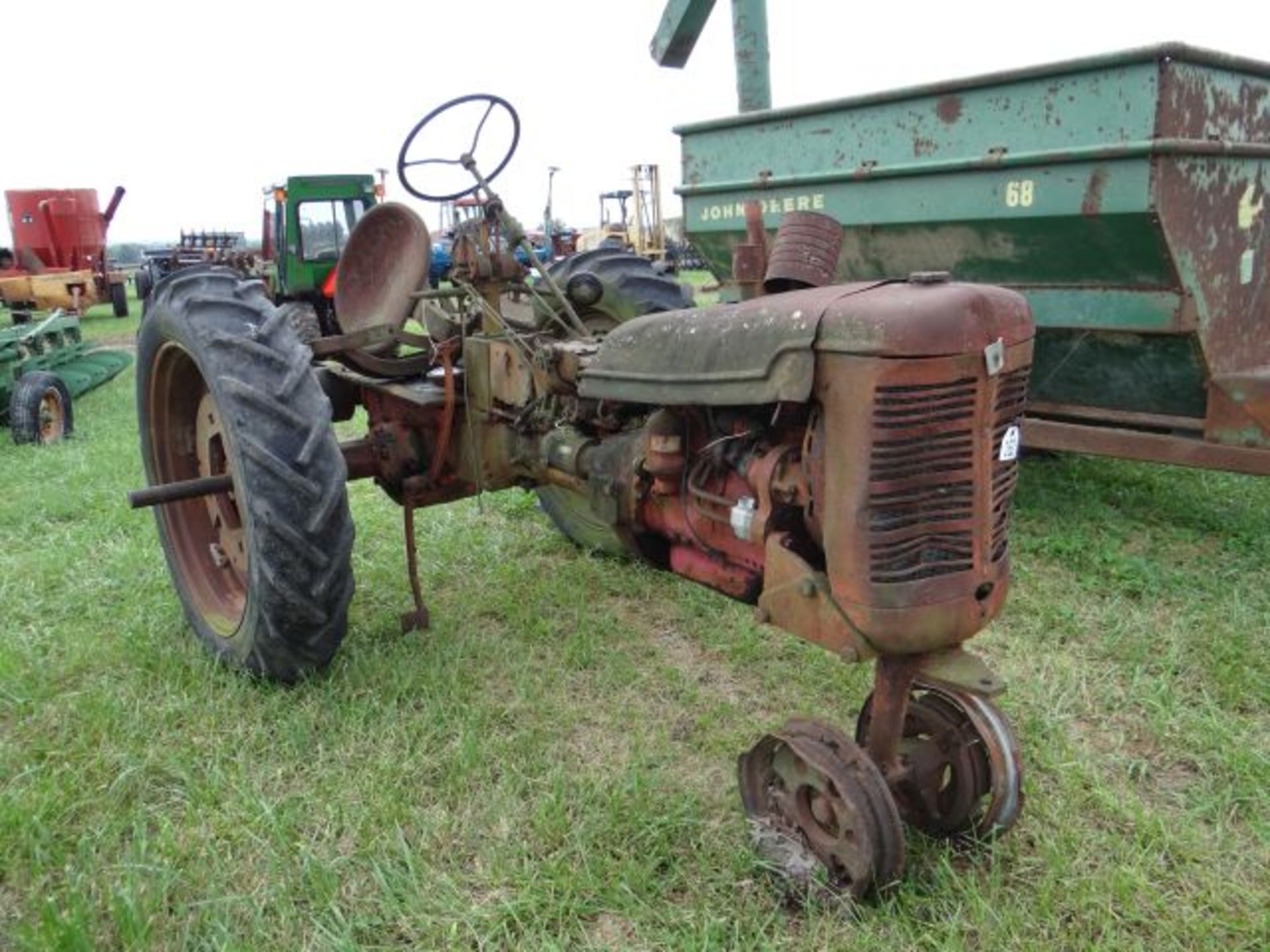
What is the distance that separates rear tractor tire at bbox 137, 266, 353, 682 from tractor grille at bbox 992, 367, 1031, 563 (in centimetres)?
163

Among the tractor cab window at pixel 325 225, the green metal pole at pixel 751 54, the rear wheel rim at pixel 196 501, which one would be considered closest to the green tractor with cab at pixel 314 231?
the tractor cab window at pixel 325 225

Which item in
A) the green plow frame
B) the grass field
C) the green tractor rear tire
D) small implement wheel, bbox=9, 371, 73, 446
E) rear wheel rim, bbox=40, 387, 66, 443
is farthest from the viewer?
the green plow frame

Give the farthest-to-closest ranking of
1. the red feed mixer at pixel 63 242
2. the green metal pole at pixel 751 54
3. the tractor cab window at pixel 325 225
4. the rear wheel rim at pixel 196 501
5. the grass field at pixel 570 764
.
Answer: the red feed mixer at pixel 63 242
the tractor cab window at pixel 325 225
the green metal pole at pixel 751 54
the rear wheel rim at pixel 196 501
the grass field at pixel 570 764

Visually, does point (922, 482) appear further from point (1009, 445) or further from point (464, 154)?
point (464, 154)

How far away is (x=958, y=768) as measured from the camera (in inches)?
82.6

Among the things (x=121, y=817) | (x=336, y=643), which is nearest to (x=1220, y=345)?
(x=336, y=643)

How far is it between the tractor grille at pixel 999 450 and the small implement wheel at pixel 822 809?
19.2 inches

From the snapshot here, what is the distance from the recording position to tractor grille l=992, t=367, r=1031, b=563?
1.90 m

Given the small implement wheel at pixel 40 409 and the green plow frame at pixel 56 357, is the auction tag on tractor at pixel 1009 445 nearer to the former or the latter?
the small implement wheel at pixel 40 409

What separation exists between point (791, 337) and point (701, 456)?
0.48m

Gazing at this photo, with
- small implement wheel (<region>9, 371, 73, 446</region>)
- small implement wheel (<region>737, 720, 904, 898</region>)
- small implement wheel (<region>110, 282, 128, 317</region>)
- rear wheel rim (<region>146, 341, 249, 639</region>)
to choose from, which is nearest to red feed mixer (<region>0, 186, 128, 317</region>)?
small implement wheel (<region>110, 282, 128, 317</region>)

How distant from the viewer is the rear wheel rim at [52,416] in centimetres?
687

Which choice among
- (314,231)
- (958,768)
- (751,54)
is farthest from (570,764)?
(314,231)

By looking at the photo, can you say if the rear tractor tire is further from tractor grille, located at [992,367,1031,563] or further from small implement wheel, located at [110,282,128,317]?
small implement wheel, located at [110,282,128,317]
